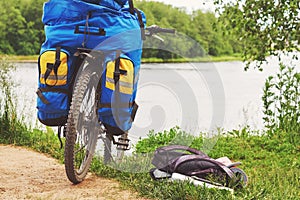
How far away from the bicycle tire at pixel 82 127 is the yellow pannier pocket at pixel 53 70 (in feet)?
0.40

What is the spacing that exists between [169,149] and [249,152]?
1805 millimetres

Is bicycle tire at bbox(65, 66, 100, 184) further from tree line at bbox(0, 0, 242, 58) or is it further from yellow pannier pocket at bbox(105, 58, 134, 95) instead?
tree line at bbox(0, 0, 242, 58)

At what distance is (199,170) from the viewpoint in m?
4.26

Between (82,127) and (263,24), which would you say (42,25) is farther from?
(82,127)

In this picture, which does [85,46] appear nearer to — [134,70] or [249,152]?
[134,70]

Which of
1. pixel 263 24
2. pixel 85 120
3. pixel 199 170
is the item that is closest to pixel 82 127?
pixel 85 120

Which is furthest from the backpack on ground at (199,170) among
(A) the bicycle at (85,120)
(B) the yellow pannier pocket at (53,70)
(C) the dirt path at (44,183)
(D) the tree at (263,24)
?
(D) the tree at (263,24)

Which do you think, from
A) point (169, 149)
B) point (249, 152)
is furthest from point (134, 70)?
point (249, 152)

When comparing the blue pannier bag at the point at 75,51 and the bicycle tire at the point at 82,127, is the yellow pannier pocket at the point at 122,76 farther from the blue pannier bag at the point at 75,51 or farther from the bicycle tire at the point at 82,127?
the bicycle tire at the point at 82,127

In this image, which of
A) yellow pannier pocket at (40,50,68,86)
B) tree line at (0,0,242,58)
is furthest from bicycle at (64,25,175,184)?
tree line at (0,0,242,58)

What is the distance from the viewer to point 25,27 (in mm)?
14914

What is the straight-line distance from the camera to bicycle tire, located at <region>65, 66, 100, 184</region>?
3928 mm

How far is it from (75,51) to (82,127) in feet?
2.18

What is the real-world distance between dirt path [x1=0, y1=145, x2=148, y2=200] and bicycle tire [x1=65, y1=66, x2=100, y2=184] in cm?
13
